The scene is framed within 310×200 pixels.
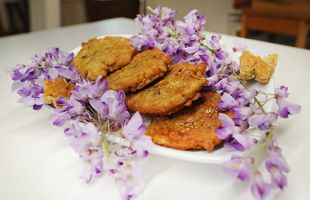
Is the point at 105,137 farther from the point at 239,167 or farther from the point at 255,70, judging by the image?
the point at 255,70

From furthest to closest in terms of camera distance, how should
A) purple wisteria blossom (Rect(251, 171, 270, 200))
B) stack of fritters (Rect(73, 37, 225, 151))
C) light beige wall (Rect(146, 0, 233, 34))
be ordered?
1. light beige wall (Rect(146, 0, 233, 34))
2. stack of fritters (Rect(73, 37, 225, 151))
3. purple wisteria blossom (Rect(251, 171, 270, 200))

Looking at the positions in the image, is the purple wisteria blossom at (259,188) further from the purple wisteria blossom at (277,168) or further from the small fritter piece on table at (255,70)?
the small fritter piece on table at (255,70)

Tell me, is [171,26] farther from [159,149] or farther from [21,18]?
[21,18]

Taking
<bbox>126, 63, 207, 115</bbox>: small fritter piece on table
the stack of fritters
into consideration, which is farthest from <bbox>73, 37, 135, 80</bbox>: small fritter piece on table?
<bbox>126, 63, 207, 115</bbox>: small fritter piece on table

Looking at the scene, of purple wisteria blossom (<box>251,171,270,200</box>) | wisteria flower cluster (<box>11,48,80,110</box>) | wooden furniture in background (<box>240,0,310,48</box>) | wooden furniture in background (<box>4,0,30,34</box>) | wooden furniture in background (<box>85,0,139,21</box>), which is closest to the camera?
purple wisteria blossom (<box>251,171,270,200</box>)

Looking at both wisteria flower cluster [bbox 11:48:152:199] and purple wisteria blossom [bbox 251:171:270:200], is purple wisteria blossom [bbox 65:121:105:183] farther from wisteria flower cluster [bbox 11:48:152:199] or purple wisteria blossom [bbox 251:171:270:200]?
purple wisteria blossom [bbox 251:171:270:200]

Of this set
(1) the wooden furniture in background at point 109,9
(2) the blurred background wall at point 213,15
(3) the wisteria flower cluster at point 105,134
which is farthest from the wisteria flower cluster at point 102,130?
(1) the wooden furniture in background at point 109,9
